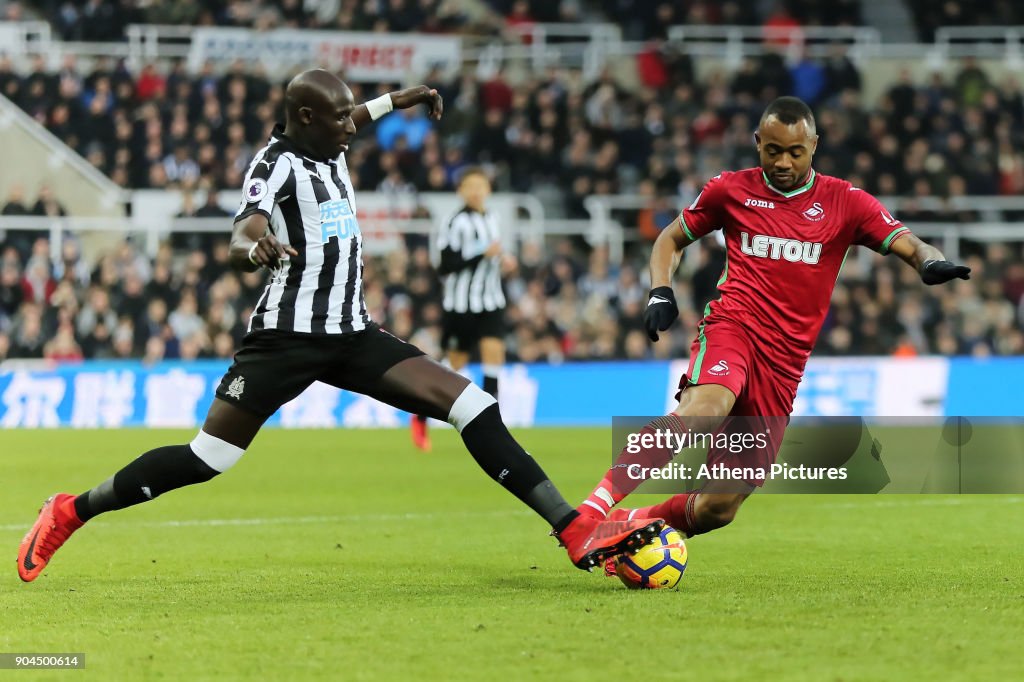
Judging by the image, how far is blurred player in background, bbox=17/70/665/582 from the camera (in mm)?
6410

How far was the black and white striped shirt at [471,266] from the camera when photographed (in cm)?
1451

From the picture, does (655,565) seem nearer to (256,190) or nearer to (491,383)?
(256,190)

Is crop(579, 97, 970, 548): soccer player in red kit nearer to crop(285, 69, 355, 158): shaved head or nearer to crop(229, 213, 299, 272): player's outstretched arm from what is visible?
crop(285, 69, 355, 158): shaved head

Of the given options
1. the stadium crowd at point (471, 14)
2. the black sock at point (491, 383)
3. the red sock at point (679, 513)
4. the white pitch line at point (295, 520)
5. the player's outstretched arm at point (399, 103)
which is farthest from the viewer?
the stadium crowd at point (471, 14)

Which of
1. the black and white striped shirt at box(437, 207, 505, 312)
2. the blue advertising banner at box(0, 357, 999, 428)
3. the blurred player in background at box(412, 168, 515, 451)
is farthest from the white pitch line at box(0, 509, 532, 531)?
the blue advertising banner at box(0, 357, 999, 428)

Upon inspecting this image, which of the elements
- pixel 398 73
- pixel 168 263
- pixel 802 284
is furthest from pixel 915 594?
pixel 398 73

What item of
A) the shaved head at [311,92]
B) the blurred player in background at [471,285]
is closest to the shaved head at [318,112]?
the shaved head at [311,92]

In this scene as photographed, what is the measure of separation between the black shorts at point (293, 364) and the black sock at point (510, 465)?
45 cm

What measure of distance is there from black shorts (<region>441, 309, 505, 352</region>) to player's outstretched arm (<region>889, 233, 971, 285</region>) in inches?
309

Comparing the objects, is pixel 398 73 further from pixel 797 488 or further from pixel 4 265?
pixel 797 488

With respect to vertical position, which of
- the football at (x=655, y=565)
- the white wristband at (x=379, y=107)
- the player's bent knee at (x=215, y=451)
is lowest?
the football at (x=655, y=565)

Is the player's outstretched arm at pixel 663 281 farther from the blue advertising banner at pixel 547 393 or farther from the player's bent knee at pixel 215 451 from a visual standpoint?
the blue advertising banner at pixel 547 393

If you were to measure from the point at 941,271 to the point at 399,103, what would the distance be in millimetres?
2736

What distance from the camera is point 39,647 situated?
518 cm
